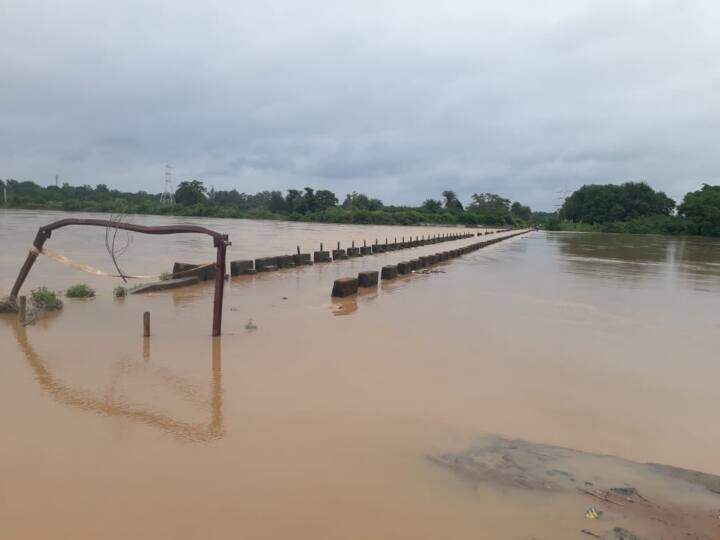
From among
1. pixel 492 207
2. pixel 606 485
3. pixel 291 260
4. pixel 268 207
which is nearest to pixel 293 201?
pixel 268 207

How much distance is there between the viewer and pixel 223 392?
19.0 ft

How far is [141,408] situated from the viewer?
207 inches

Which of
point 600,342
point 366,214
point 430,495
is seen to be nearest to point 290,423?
point 430,495

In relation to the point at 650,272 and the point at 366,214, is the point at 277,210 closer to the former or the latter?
the point at 366,214

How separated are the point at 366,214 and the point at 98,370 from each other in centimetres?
9222

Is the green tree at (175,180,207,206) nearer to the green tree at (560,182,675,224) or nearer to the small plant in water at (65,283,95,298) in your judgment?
the green tree at (560,182,675,224)

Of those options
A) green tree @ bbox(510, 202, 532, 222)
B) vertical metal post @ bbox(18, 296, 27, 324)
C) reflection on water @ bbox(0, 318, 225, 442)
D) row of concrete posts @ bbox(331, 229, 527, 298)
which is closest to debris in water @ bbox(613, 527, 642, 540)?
reflection on water @ bbox(0, 318, 225, 442)

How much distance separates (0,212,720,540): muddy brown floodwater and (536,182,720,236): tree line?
72.4 metres

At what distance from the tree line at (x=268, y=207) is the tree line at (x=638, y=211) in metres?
16.2

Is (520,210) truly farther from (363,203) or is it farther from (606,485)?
(606,485)

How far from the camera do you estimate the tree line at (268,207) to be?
93.0m

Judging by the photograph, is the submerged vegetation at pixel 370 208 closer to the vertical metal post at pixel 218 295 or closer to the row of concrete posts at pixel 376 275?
the row of concrete posts at pixel 376 275

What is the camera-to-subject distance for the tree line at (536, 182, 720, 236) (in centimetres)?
7200

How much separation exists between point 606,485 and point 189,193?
10785 cm
